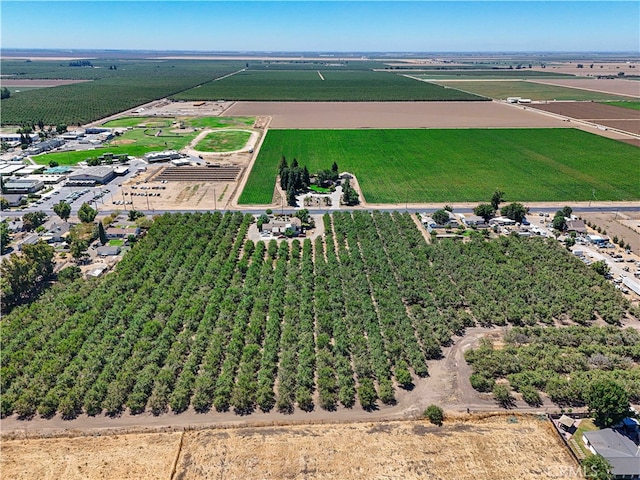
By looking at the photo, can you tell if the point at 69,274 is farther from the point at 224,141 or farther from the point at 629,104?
the point at 629,104

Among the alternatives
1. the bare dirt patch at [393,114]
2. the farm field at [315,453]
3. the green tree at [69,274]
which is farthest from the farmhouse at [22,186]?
the bare dirt patch at [393,114]

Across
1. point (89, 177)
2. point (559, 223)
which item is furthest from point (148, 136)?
point (559, 223)

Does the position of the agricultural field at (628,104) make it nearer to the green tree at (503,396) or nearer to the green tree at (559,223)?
the green tree at (559,223)

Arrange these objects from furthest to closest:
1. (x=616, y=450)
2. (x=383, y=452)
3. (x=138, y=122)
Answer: (x=138, y=122) < (x=383, y=452) < (x=616, y=450)

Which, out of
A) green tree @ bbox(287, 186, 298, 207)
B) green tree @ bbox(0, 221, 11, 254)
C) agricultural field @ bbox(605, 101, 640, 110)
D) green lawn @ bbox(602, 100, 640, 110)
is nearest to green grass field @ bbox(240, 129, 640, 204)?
green tree @ bbox(287, 186, 298, 207)

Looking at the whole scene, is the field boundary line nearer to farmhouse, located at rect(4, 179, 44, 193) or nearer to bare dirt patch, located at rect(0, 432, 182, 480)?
bare dirt patch, located at rect(0, 432, 182, 480)

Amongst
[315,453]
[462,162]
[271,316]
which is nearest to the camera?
[315,453]

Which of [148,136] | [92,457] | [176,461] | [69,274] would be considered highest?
[148,136]
